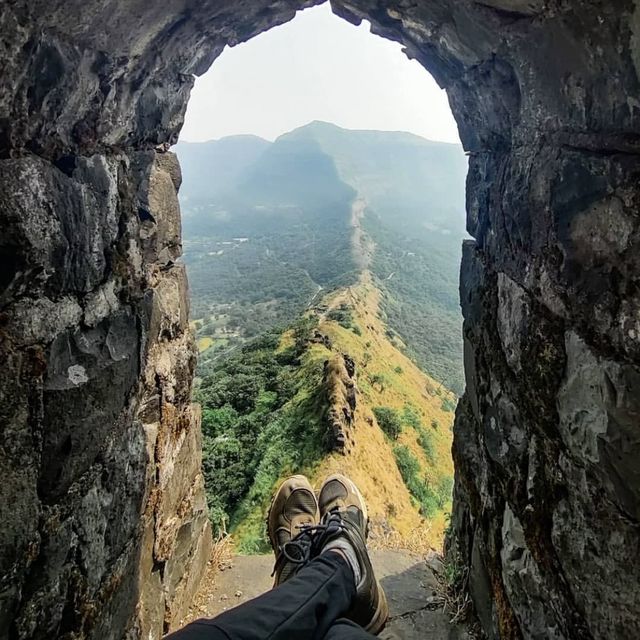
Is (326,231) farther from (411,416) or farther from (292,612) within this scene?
(292,612)

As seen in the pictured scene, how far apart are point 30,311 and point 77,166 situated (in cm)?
57

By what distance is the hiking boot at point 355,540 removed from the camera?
8.90 feet

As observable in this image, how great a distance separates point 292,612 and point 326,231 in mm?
82745

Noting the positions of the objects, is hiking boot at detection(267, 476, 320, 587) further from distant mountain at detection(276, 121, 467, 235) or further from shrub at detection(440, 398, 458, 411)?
distant mountain at detection(276, 121, 467, 235)

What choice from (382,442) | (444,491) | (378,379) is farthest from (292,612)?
(378,379)

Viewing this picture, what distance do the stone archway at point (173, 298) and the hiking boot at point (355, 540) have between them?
1.98 feet

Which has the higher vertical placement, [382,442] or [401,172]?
[401,172]

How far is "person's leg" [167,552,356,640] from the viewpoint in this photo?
1820 millimetres

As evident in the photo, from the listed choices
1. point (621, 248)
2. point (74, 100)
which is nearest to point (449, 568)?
point (621, 248)

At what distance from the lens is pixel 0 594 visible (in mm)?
1381

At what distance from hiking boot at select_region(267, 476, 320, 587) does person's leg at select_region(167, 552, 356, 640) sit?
62 centimetres

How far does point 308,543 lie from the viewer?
3.13 metres

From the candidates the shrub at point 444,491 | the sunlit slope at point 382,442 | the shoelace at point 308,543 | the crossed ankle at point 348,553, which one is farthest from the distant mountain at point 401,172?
the crossed ankle at point 348,553

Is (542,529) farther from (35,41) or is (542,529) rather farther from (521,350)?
(35,41)
